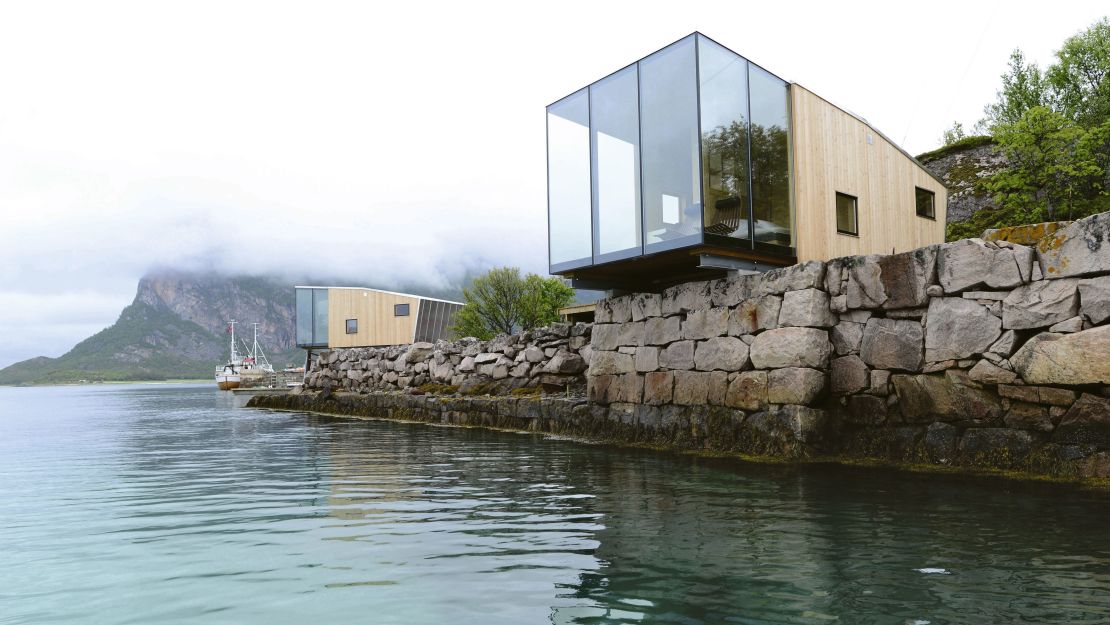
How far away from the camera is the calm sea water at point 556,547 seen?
3299 millimetres

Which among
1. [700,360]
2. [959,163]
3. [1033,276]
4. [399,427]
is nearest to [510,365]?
[399,427]

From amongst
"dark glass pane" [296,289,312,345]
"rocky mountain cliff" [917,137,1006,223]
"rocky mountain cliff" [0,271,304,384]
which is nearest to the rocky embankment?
"rocky mountain cliff" [917,137,1006,223]

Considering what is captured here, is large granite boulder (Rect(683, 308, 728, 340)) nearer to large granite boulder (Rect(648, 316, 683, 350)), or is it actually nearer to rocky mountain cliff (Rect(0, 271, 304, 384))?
large granite boulder (Rect(648, 316, 683, 350))

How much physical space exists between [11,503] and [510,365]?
31.5 feet

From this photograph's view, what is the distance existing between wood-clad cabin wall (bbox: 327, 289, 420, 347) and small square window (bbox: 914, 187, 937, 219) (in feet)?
82.6

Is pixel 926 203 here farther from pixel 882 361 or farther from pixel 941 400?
pixel 941 400

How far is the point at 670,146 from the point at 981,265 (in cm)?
438

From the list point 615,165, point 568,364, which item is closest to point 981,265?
point 615,165

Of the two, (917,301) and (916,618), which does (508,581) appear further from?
(917,301)

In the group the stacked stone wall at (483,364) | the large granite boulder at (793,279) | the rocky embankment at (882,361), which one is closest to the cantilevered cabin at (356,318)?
the stacked stone wall at (483,364)

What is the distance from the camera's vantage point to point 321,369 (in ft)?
84.8

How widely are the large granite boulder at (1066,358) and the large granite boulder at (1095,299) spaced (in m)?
0.12

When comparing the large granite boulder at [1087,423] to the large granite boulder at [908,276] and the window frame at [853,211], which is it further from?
the window frame at [853,211]

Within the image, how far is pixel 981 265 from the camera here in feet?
23.0
